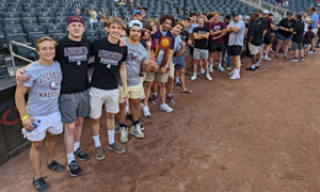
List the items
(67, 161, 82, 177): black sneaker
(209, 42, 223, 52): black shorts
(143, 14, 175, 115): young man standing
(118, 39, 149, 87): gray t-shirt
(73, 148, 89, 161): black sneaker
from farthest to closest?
1. (209, 42, 223, 52): black shorts
2. (143, 14, 175, 115): young man standing
3. (118, 39, 149, 87): gray t-shirt
4. (73, 148, 89, 161): black sneaker
5. (67, 161, 82, 177): black sneaker

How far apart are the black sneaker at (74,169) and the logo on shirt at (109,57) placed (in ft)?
4.44

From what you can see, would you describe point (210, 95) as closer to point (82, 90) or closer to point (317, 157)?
point (317, 157)

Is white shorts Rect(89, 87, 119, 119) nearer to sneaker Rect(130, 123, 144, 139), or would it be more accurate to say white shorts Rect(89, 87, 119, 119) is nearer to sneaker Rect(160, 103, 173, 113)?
sneaker Rect(130, 123, 144, 139)

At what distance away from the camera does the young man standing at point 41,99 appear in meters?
2.22

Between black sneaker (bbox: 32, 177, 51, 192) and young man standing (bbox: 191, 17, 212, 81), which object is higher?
young man standing (bbox: 191, 17, 212, 81)

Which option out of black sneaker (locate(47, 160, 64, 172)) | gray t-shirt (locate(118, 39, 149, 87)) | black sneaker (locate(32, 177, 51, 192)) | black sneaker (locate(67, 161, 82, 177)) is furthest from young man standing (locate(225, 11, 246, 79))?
black sneaker (locate(32, 177, 51, 192))

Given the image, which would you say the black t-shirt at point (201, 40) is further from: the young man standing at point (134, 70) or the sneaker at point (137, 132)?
the sneaker at point (137, 132)

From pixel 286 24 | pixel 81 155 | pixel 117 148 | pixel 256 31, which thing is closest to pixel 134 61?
pixel 117 148

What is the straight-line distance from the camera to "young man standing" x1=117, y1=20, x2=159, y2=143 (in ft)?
10.2

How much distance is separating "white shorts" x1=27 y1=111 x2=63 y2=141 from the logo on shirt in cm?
85

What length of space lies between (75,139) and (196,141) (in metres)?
1.89

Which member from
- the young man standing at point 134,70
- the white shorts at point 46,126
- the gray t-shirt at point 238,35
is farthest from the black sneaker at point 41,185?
the gray t-shirt at point 238,35

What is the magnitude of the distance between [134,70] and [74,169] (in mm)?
1631

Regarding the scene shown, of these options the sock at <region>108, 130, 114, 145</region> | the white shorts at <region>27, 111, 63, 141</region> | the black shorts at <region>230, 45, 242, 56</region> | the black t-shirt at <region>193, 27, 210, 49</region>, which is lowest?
the sock at <region>108, 130, 114, 145</region>
